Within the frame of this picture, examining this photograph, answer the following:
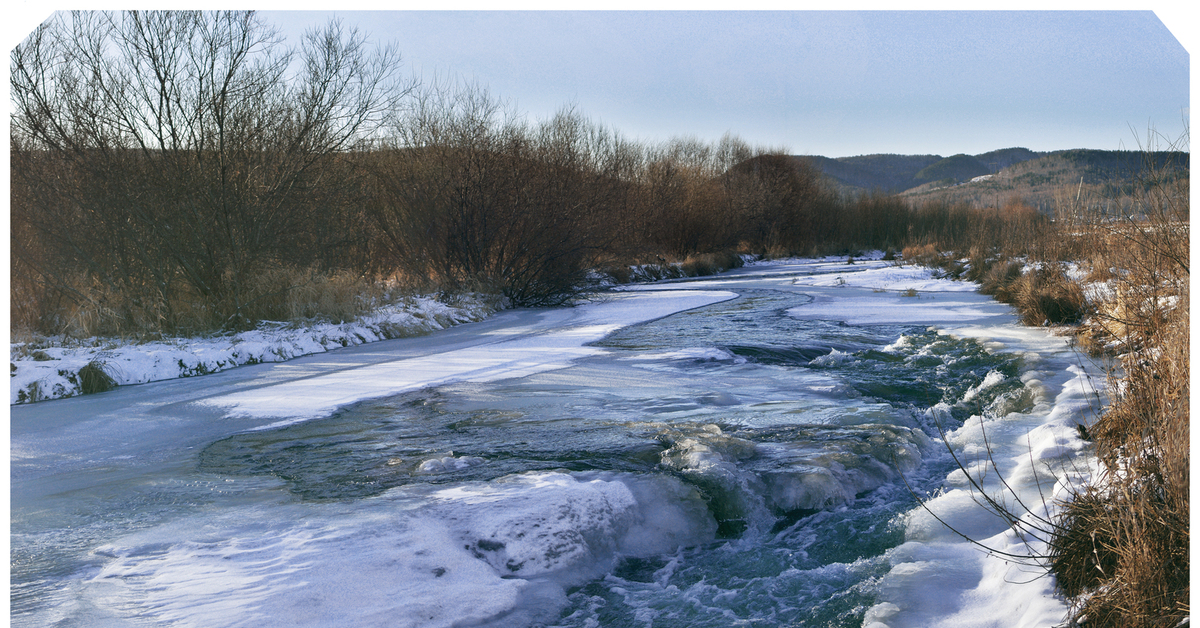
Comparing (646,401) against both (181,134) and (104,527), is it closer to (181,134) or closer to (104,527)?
(104,527)

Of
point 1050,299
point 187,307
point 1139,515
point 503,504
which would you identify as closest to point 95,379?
point 187,307

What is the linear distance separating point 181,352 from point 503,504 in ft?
19.2

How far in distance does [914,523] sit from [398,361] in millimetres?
6096

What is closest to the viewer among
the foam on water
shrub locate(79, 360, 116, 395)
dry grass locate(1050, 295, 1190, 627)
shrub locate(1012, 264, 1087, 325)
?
dry grass locate(1050, 295, 1190, 627)

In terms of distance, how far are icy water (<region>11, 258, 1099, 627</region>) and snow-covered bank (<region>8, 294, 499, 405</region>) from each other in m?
0.56

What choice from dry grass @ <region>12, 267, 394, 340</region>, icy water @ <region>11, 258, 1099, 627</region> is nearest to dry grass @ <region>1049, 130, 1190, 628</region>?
icy water @ <region>11, 258, 1099, 627</region>

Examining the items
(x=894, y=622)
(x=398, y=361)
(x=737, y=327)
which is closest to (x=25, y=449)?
(x=398, y=361)

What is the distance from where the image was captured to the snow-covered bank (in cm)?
683

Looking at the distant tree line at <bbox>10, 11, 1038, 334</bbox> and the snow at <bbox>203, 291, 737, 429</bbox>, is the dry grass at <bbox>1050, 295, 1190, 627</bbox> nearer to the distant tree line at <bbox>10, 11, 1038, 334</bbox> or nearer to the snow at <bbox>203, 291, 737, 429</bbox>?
the snow at <bbox>203, 291, 737, 429</bbox>

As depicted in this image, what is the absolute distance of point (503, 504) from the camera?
150 inches

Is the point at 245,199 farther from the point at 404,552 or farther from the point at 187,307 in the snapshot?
the point at 404,552

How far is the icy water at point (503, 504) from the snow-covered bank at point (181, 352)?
0.56m

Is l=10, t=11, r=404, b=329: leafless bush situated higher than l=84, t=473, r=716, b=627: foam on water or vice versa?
l=10, t=11, r=404, b=329: leafless bush

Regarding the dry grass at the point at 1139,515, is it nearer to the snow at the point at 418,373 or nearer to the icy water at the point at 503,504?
the icy water at the point at 503,504
